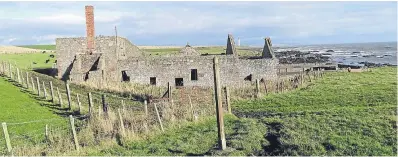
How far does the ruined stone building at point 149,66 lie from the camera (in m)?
34.0

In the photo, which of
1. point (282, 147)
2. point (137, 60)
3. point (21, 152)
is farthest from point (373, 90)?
point (21, 152)

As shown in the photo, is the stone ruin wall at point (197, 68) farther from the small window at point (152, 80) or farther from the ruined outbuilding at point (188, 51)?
the ruined outbuilding at point (188, 51)

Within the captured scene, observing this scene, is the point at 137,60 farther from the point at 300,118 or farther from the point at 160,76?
the point at 300,118

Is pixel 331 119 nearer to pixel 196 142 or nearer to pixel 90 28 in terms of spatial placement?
pixel 196 142

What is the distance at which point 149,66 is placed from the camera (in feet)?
113

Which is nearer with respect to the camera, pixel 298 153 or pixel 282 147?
pixel 298 153

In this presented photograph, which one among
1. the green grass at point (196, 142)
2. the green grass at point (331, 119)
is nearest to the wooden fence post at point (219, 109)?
the green grass at point (196, 142)

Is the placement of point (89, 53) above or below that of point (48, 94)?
above

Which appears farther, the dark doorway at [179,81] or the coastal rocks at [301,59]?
the coastal rocks at [301,59]

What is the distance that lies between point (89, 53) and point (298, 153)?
25998 mm

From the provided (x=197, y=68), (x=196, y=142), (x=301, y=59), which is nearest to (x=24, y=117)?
(x=196, y=142)

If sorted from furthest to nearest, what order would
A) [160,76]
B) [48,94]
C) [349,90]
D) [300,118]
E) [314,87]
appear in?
A: [160,76]
[314,87]
[349,90]
[48,94]
[300,118]

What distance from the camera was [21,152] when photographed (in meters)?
13.4

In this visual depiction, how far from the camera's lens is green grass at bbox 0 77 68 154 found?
53.1ft
